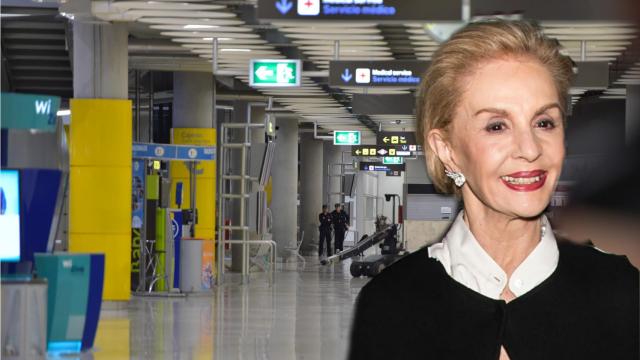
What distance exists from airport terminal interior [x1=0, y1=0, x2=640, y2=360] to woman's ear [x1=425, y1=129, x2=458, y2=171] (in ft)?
0.11

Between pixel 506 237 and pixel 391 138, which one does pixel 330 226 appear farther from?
pixel 506 237

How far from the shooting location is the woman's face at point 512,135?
5.35 feet

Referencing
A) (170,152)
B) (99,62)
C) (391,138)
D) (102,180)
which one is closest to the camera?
(102,180)

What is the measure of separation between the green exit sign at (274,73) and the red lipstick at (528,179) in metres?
16.6

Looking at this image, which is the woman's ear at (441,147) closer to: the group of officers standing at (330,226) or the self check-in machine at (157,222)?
the self check-in machine at (157,222)

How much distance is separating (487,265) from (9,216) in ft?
32.5

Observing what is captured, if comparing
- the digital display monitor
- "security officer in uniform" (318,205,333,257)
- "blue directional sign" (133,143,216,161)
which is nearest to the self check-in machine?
"blue directional sign" (133,143,216,161)

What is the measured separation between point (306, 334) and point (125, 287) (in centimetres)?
543

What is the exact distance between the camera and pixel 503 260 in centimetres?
173

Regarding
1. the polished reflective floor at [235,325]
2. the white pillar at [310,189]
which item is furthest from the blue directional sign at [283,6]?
the white pillar at [310,189]

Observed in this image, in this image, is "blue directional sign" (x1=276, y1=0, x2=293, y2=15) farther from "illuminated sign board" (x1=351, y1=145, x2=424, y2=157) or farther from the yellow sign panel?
"illuminated sign board" (x1=351, y1=145, x2=424, y2=157)

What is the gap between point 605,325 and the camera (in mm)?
1660

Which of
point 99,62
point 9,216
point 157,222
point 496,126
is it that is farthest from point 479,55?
point 157,222

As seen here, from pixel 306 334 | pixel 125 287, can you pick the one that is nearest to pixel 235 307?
pixel 125 287
